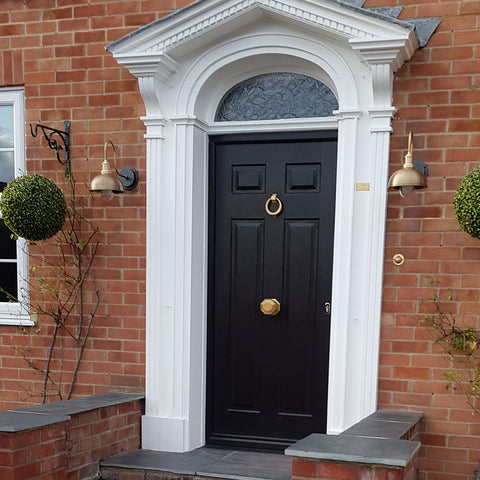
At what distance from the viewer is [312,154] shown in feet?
13.3

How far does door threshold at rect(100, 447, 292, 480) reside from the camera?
3633mm

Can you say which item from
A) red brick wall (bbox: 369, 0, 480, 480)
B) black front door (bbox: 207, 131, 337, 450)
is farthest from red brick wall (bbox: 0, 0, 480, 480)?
black front door (bbox: 207, 131, 337, 450)

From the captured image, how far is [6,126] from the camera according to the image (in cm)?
457

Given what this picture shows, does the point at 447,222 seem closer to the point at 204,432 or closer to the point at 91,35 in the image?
the point at 204,432

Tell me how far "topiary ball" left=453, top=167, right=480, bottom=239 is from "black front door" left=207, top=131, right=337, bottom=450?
88 centimetres

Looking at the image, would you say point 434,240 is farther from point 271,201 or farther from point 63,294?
point 63,294

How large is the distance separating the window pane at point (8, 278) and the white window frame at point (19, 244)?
0.06 metres

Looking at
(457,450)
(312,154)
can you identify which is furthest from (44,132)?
(457,450)

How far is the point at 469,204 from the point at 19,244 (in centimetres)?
323

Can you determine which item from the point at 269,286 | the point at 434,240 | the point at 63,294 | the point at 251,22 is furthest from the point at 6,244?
the point at 434,240

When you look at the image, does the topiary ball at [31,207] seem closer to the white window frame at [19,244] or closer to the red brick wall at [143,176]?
the red brick wall at [143,176]

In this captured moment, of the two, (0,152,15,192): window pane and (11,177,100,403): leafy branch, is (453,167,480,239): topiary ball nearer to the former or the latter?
(11,177,100,403): leafy branch

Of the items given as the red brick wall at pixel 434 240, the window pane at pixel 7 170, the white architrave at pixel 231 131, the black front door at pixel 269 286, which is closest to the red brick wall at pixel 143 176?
the red brick wall at pixel 434 240

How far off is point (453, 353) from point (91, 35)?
330 centimetres
